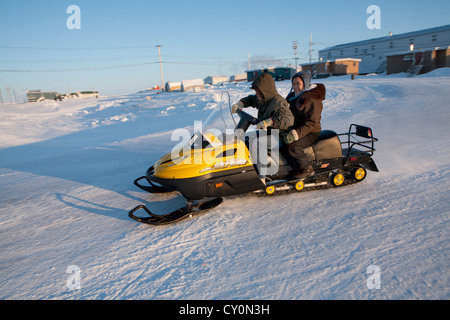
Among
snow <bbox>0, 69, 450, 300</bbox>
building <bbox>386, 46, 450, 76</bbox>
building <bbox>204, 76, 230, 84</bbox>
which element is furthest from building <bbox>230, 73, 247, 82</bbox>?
snow <bbox>0, 69, 450, 300</bbox>

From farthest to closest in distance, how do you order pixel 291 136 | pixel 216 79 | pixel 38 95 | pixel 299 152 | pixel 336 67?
Result: pixel 38 95
pixel 216 79
pixel 336 67
pixel 299 152
pixel 291 136

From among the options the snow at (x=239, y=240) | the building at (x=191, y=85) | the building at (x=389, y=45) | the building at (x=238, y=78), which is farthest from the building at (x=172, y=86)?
the snow at (x=239, y=240)

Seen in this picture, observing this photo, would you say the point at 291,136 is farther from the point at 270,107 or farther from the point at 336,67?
the point at 336,67

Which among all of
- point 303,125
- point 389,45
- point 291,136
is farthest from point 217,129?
point 389,45

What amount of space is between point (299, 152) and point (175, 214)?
6.67 feet

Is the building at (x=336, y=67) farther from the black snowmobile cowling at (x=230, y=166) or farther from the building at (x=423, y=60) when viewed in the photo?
the black snowmobile cowling at (x=230, y=166)

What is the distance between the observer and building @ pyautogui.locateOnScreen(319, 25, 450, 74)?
3834 centimetres

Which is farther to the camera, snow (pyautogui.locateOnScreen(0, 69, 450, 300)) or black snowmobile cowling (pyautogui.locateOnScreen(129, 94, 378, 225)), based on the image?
black snowmobile cowling (pyautogui.locateOnScreen(129, 94, 378, 225))

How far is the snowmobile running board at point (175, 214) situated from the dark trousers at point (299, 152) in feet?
4.07

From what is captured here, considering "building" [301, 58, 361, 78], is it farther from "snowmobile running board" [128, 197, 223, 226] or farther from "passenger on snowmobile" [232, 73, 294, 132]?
"snowmobile running board" [128, 197, 223, 226]

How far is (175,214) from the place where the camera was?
3.75 meters

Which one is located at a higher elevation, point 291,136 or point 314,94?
point 314,94

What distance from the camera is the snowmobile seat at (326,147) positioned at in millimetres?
4324
